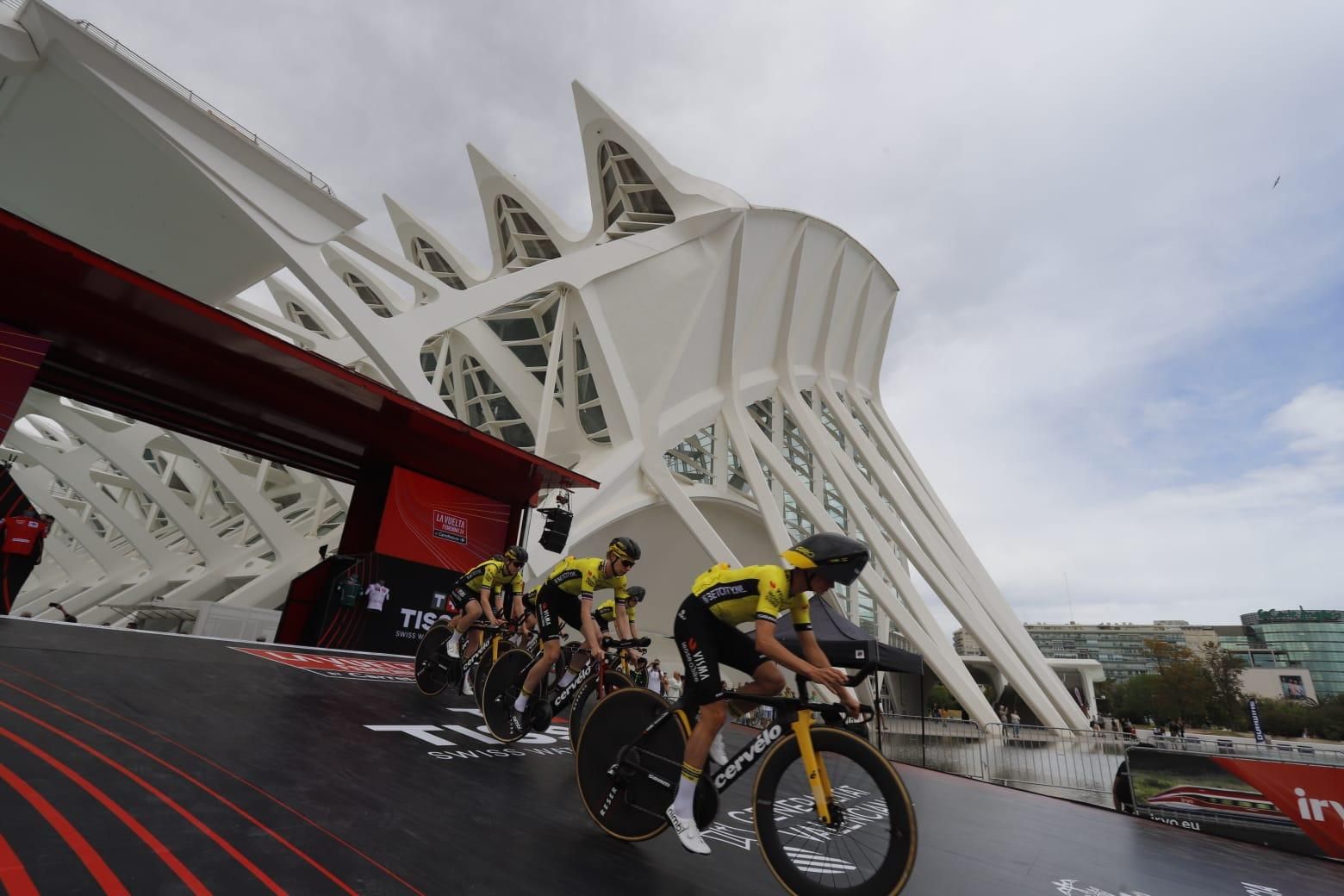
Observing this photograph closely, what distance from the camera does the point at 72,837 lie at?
7.55ft

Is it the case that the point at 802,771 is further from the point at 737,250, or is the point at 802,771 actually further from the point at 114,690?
the point at 737,250

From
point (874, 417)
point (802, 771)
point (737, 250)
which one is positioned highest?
point (737, 250)

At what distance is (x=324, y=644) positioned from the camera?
13438 mm

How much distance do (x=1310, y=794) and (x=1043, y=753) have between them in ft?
17.7

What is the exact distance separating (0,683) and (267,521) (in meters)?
21.0

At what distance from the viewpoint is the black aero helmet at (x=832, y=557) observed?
287 cm

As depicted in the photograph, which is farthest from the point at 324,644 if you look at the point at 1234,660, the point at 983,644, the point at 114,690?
the point at 1234,660

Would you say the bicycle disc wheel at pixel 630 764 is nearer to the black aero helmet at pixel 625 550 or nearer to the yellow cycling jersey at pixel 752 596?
the yellow cycling jersey at pixel 752 596

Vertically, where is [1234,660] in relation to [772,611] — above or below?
above

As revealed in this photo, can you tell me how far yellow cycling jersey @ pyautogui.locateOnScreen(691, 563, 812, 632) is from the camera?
116 inches

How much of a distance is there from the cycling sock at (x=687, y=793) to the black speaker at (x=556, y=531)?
12119 millimetres

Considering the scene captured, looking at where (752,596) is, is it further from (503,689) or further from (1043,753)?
(1043,753)

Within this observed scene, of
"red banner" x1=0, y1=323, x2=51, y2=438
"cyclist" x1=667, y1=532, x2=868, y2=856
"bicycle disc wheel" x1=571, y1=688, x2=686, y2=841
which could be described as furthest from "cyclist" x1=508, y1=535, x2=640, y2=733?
"red banner" x1=0, y1=323, x2=51, y2=438

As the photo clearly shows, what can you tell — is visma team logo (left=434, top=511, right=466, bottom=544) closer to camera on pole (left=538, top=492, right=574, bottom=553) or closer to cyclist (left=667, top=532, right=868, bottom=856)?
camera on pole (left=538, top=492, right=574, bottom=553)
